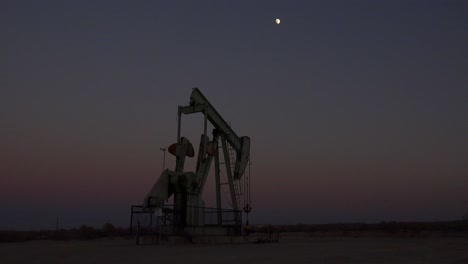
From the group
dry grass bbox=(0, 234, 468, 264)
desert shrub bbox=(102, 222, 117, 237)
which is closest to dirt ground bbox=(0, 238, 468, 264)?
dry grass bbox=(0, 234, 468, 264)

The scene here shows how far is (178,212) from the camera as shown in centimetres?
2225

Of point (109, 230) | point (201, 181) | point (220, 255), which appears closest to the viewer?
point (220, 255)

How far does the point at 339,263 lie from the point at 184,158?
1227 cm

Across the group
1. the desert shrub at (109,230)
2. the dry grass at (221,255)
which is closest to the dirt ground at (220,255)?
the dry grass at (221,255)

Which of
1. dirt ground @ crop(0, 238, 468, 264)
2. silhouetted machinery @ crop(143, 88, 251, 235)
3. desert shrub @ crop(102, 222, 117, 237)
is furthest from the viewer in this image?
desert shrub @ crop(102, 222, 117, 237)

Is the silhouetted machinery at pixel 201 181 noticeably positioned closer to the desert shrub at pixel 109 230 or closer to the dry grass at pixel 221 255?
the dry grass at pixel 221 255

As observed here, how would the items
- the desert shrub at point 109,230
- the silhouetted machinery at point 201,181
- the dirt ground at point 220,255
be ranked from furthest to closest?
1. the desert shrub at point 109,230
2. the silhouetted machinery at point 201,181
3. the dirt ground at point 220,255

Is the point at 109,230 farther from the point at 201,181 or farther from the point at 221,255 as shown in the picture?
the point at 221,255

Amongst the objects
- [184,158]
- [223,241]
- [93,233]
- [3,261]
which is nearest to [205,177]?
[184,158]

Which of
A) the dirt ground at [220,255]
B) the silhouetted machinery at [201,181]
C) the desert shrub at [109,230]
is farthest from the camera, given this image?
the desert shrub at [109,230]

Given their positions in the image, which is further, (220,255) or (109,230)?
(109,230)

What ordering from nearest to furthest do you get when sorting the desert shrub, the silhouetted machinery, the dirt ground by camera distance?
the dirt ground
the silhouetted machinery
the desert shrub

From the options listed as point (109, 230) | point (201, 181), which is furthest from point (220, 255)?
point (109, 230)

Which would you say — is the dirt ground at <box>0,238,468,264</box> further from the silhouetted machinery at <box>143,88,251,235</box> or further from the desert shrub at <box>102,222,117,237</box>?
the desert shrub at <box>102,222,117,237</box>
